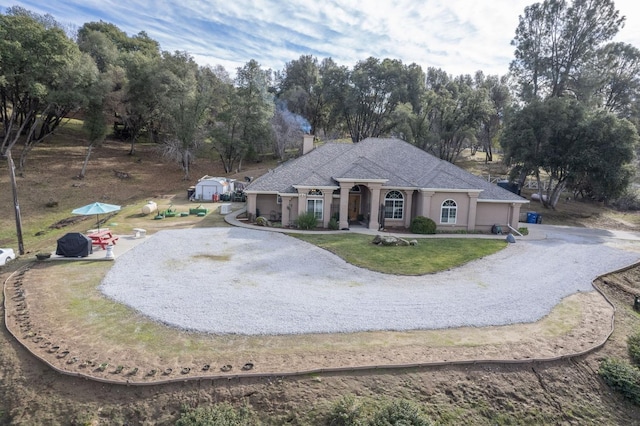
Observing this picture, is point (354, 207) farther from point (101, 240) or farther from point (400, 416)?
point (400, 416)

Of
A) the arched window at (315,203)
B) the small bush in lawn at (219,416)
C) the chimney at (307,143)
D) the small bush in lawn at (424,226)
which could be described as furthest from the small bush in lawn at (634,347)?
the chimney at (307,143)

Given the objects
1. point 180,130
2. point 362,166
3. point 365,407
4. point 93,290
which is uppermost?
point 180,130

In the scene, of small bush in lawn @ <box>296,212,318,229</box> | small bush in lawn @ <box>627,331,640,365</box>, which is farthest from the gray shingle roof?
small bush in lawn @ <box>627,331,640,365</box>

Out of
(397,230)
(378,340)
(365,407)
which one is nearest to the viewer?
(365,407)

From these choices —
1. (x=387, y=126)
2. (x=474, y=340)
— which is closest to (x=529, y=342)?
(x=474, y=340)

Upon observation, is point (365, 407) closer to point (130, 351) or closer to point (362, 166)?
point (130, 351)

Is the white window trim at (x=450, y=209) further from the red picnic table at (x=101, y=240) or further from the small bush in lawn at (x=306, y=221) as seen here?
the red picnic table at (x=101, y=240)
